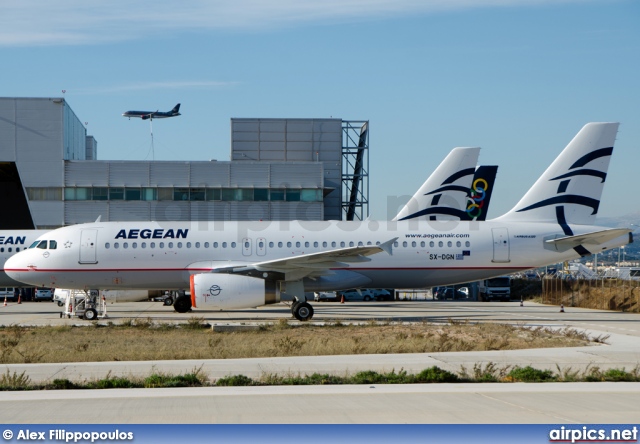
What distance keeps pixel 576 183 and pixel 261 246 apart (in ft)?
43.6

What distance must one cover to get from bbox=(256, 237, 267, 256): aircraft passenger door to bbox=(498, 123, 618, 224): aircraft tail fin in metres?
9.83

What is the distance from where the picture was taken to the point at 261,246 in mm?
33562

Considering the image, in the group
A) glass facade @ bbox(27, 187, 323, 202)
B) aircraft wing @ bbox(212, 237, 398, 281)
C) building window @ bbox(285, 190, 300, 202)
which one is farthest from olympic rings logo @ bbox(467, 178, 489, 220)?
aircraft wing @ bbox(212, 237, 398, 281)

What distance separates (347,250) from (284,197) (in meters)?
32.9

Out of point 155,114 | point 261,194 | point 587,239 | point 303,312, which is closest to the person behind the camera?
point 303,312

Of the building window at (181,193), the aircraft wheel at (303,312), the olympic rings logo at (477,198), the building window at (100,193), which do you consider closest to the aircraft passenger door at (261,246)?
the aircraft wheel at (303,312)

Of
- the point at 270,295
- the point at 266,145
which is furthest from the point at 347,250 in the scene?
the point at 266,145

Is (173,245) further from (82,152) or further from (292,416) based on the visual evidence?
(82,152)

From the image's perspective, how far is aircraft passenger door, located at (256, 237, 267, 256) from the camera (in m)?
33.5

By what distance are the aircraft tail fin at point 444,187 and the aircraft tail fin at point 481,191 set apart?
34.4 feet

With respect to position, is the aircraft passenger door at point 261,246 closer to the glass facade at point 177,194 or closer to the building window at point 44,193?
Result: the glass facade at point 177,194

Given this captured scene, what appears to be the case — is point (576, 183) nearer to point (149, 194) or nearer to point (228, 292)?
point (228, 292)

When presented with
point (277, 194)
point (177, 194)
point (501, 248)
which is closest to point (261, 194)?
point (277, 194)

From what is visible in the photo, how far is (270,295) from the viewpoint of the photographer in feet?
97.1
